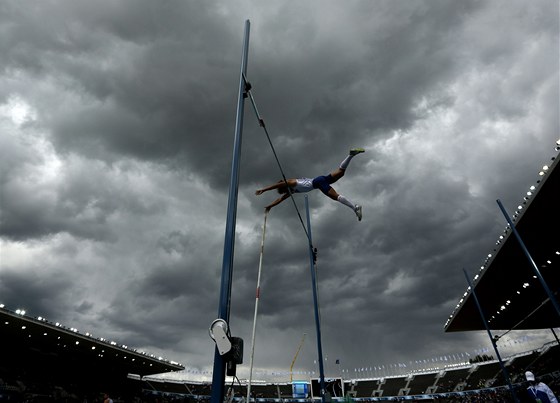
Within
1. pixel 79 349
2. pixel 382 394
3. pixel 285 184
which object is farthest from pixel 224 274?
pixel 382 394

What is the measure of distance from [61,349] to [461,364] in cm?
6156

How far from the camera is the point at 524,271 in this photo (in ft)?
82.7

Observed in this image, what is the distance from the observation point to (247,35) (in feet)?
22.3

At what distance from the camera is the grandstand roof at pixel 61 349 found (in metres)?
25.5

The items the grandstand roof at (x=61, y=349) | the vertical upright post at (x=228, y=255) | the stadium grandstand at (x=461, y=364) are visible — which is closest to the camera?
the vertical upright post at (x=228, y=255)

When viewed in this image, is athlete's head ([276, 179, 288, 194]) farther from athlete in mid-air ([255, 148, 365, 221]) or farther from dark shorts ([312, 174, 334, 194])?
dark shorts ([312, 174, 334, 194])

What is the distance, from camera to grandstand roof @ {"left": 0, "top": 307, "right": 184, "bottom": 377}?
25516mm

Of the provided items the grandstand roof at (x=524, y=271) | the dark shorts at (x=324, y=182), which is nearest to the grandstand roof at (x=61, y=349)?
the dark shorts at (x=324, y=182)

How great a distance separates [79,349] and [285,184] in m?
36.4

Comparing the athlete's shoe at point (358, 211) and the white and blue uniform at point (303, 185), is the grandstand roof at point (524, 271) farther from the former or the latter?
the white and blue uniform at point (303, 185)

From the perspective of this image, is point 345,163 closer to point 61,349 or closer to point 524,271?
point 524,271

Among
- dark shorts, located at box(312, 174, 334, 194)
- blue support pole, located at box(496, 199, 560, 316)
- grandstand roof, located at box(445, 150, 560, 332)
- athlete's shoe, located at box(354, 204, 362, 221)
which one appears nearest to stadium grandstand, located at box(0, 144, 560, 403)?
grandstand roof, located at box(445, 150, 560, 332)

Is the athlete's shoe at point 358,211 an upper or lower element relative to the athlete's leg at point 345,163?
lower

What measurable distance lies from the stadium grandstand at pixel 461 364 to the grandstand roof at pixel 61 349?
84 millimetres
